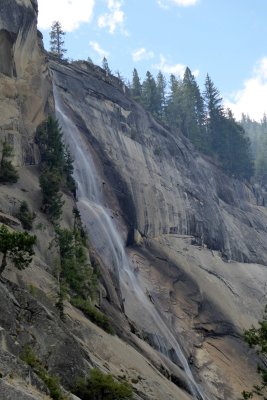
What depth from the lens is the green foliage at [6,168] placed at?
119ft

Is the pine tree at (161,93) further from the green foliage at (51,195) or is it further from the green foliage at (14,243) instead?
the green foliage at (14,243)

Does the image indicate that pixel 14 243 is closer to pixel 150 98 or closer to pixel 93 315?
pixel 93 315

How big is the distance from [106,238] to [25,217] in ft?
42.5

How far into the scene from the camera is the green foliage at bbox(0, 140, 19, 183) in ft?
119

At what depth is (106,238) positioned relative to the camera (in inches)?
1743

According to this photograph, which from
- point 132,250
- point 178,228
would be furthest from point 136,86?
point 132,250

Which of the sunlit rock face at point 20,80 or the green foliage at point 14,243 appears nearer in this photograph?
the green foliage at point 14,243

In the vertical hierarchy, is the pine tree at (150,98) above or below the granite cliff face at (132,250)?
above

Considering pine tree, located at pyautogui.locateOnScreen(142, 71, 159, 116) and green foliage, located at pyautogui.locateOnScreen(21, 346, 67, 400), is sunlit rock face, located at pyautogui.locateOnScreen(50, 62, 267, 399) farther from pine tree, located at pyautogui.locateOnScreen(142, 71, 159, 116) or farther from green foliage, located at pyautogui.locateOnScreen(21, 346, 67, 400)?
green foliage, located at pyautogui.locateOnScreen(21, 346, 67, 400)

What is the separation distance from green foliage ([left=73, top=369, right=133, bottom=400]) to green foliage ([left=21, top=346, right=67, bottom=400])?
2.10m

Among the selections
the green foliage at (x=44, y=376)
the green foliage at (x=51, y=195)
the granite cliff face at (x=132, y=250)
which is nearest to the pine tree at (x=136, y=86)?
the granite cliff face at (x=132, y=250)

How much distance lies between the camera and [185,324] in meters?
45.0

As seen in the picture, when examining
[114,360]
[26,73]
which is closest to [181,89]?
[26,73]

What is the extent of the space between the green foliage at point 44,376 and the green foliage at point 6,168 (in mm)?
20620
